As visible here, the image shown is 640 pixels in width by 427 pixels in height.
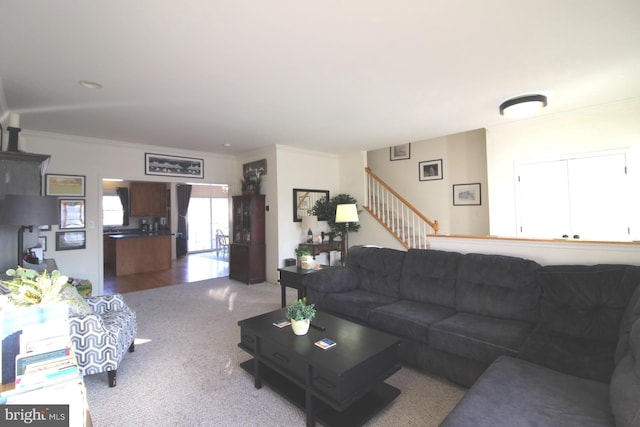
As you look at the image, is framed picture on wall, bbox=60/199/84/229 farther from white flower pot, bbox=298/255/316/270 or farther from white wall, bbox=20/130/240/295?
white flower pot, bbox=298/255/316/270

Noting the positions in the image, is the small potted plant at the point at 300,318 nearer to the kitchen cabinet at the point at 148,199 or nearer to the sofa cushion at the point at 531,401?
the sofa cushion at the point at 531,401

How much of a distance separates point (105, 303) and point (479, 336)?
339cm

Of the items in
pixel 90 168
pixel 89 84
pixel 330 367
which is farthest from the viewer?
pixel 90 168

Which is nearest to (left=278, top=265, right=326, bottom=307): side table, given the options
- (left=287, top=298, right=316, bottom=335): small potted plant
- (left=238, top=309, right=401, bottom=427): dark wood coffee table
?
(left=238, top=309, right=401, bottom=427): dark wood coffee table

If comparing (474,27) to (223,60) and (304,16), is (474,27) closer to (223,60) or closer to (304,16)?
(304,16)

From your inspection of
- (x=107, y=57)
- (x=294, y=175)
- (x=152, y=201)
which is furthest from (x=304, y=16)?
(x=152, y=201)

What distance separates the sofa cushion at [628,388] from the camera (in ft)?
3.90

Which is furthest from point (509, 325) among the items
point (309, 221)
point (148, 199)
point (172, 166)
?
point (148, 199)

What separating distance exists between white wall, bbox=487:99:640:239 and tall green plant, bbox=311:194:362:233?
8.75 feet

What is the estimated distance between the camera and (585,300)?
2225 millimetres

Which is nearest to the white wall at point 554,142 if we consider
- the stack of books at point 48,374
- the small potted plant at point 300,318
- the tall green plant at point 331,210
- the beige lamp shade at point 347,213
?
the beige lamp shade at point 347,213

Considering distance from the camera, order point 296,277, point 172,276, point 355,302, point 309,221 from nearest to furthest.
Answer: point 355,302 → point 296,277 → point 309,221 → point 172,276

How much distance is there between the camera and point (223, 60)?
103 inches

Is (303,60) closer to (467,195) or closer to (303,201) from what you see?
(303,201)
